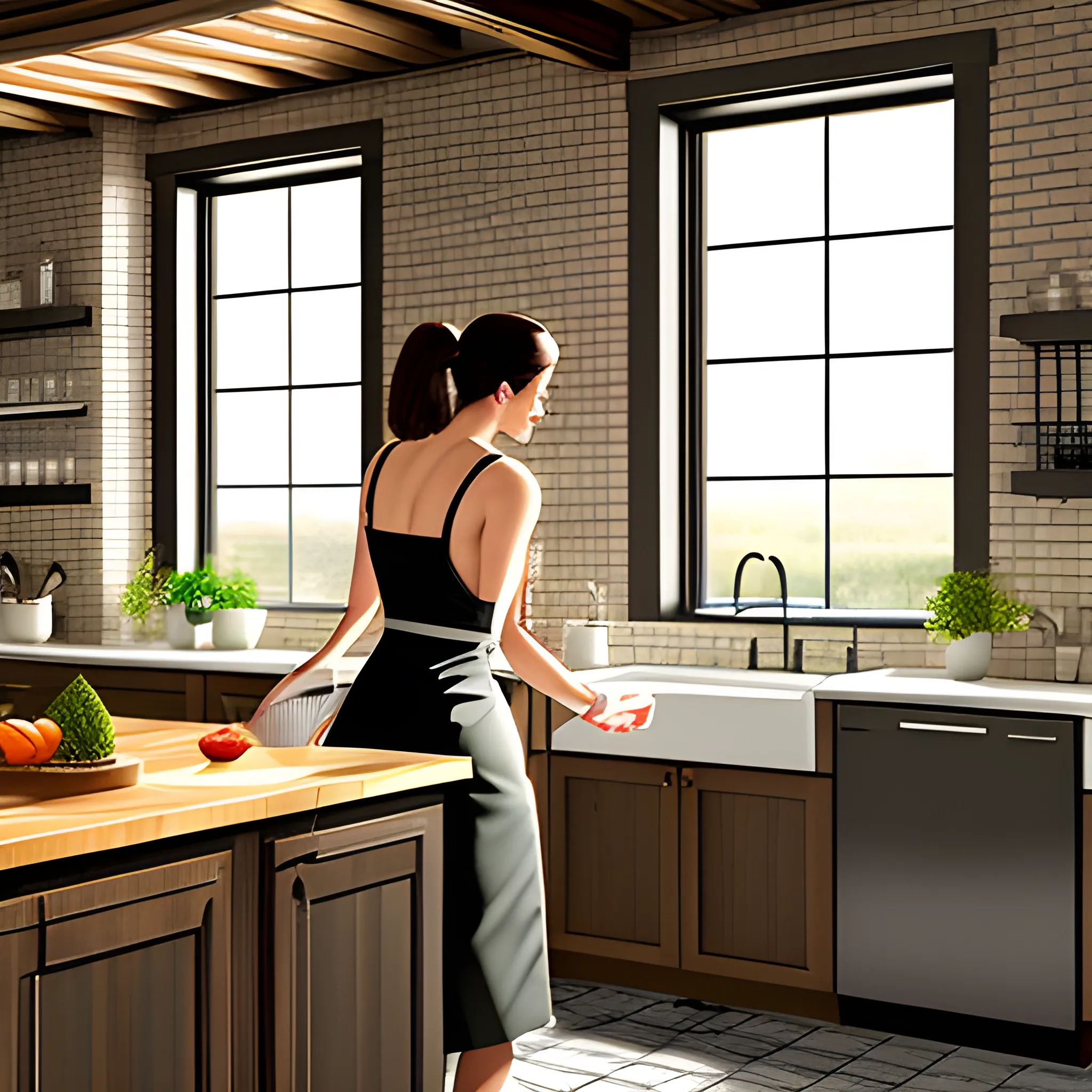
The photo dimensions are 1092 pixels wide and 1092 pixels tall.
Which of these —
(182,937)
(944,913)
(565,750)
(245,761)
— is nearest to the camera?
(182,937)

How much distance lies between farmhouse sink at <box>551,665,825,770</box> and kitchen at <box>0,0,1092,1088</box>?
14 mm

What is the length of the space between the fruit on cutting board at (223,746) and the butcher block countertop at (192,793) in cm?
2

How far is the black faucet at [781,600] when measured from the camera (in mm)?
4812

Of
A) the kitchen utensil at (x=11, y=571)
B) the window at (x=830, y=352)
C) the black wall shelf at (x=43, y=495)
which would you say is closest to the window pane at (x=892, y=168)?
the window at (x=830, y=352)

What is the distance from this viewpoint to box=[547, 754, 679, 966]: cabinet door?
14.3 feet

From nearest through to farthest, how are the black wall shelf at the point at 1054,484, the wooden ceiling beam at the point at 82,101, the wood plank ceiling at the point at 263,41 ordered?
1. the black wall shelf at the point at 1054,484
2. the wood plank ceiling at the point at 263,41
3. the wooden ceiling beam at the point at 82,101

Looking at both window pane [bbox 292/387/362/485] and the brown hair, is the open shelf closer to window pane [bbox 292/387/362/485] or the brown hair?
window pane [bbox 292/387/362/485]

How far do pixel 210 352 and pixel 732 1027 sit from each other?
3790mm

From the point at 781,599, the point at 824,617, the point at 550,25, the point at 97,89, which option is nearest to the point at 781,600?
the point at 781,599

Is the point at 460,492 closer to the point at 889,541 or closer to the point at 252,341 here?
the point at 889,541

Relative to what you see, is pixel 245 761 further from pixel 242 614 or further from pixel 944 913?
pixel 242 614

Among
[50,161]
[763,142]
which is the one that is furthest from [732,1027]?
[50,161]

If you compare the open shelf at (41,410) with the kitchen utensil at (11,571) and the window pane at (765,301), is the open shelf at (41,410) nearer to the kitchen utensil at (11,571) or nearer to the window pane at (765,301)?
the kitchen utensil at (11,571)

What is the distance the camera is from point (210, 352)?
644 cm
